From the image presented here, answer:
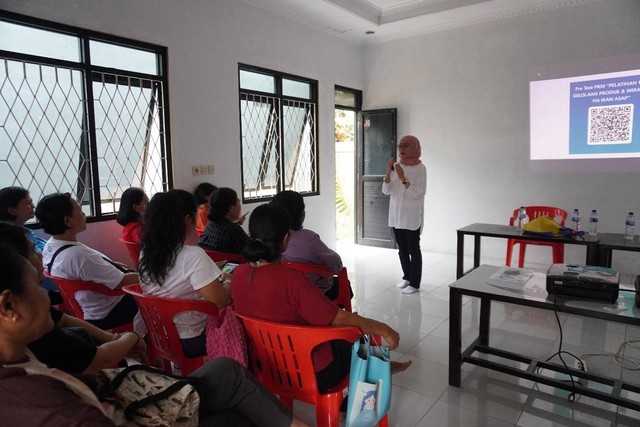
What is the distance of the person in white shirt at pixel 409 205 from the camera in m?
3.86

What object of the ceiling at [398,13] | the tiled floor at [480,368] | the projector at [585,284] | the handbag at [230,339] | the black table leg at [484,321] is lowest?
the tiled floor at [480,368]

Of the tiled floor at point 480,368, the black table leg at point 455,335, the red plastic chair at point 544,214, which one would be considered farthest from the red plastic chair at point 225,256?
the red plastic chair at point 544,214

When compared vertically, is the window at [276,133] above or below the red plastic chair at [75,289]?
above

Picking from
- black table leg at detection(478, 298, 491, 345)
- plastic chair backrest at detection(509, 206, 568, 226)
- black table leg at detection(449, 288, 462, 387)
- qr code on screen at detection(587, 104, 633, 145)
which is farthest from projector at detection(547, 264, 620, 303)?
qr code on screen at detection(587, 104, 633, 145)

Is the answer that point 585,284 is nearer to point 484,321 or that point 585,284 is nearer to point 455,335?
point 455,335

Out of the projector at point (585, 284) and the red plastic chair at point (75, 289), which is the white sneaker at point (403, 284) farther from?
the red plastic chair at point (75, 289)

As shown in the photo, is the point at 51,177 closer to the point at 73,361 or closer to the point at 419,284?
the point at 73,361

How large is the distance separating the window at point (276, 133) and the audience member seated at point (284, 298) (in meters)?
2.87

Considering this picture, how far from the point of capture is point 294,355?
4.87 ft

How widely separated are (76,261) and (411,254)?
2.78 metres

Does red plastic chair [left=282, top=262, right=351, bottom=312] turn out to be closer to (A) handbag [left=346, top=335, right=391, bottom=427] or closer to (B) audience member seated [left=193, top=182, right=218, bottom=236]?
(A) handbag [left=346, top=335, right=391, bottom=427]

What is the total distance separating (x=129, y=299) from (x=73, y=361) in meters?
1.07

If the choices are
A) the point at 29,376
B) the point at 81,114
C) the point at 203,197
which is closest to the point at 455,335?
the point at 29,376

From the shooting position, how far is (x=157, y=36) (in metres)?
3.46
